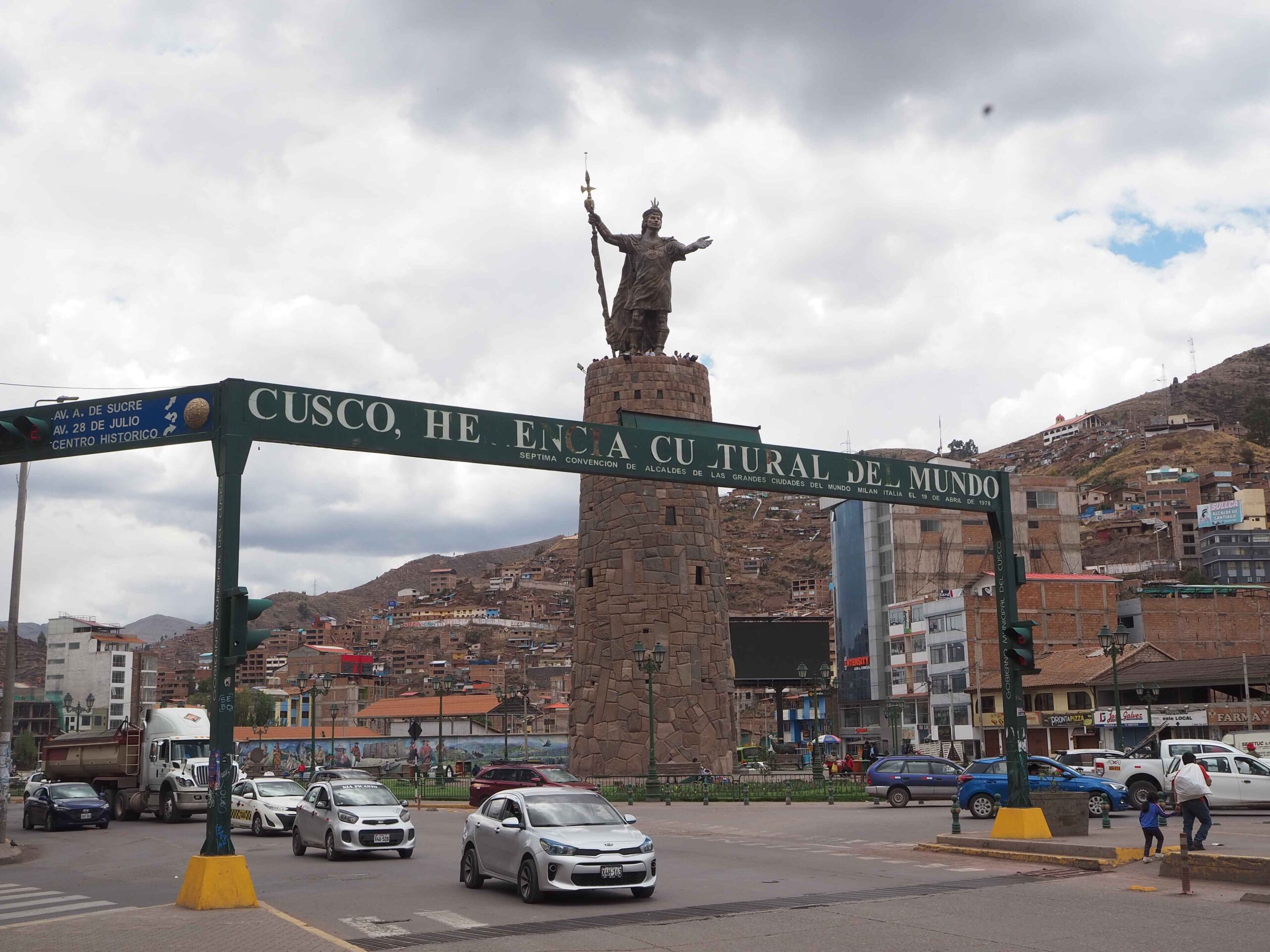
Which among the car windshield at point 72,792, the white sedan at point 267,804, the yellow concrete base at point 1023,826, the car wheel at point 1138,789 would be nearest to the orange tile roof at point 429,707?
the car windshield at point 72,792

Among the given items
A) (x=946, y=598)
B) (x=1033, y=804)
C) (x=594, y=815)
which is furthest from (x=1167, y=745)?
(x=946, y=598)

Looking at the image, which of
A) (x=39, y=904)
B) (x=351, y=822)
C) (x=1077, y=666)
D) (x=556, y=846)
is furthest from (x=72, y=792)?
(x=1077, y=666)

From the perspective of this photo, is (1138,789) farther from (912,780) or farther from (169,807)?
(169,807)

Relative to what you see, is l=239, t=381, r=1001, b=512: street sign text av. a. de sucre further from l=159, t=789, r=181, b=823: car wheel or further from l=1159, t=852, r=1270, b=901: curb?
l=159, t=789, r=181, b=823: car wheel

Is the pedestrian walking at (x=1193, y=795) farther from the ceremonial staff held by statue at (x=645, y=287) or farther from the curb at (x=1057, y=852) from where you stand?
the ceremonial staff held by statue at (x=645, y=287)

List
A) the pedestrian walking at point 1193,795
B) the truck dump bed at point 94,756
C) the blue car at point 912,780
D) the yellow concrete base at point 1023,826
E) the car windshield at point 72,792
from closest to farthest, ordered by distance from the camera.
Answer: the pedestrian walking at point 1193,795 → the yellow concrete base at point 1023,826 → the car windshield at point 72,792 → the blue car at point 912,780 → the truck dump bed at point 94,756

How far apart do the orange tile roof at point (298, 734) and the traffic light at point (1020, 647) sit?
82.3 m

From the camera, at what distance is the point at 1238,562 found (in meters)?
146

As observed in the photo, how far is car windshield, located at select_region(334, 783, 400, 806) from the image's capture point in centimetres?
2245

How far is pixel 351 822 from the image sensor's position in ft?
70.8

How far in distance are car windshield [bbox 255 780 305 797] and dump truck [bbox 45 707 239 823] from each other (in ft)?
18.6

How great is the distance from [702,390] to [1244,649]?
52.2 metres

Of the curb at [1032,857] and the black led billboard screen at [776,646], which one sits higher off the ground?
the black led billboard screen at [776,646]

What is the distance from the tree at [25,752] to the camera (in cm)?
12019
